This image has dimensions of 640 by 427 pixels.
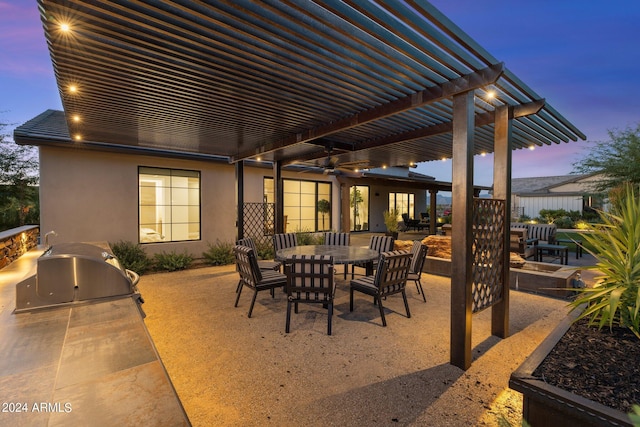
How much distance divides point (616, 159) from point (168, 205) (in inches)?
579

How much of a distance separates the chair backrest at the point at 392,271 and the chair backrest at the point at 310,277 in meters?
0.65

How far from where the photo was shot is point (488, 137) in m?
5.36

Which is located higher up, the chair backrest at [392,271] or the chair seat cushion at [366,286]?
the chair backrest at [392,271]

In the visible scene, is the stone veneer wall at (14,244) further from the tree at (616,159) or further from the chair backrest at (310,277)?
the tree at (616,159)

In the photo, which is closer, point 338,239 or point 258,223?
point 338,239

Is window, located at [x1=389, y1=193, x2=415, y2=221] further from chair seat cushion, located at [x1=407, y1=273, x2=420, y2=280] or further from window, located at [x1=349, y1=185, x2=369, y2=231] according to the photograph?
chair seat cushion, located at [x1=407, y1=273, x2=420, y2=280]

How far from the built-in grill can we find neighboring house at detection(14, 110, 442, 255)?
489 centimetres

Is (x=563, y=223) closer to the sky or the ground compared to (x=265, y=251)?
closer to the sky

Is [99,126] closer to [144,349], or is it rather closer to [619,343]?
[144,349]

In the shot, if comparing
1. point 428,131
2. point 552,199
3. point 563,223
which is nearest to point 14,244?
point 428,131

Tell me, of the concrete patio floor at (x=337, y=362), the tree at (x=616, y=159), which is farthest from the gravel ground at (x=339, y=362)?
the tree at (x=616, y=159)

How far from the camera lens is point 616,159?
10172 mm

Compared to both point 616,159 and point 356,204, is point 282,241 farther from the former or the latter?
point 616,159

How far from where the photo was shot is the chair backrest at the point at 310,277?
3484mm
